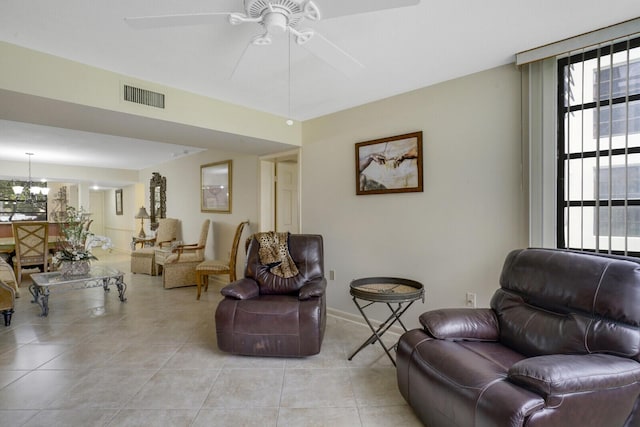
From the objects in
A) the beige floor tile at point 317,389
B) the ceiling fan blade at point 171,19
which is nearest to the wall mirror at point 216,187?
the beige floor tile at point 317,389

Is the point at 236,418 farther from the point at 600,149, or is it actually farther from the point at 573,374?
the point at 600,149

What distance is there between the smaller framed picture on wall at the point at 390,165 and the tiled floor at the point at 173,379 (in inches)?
59.2

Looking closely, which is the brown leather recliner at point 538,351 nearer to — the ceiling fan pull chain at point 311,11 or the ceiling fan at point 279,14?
the ceiling fan at point 279,14

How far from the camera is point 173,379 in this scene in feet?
7.46

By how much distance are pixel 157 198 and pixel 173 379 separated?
5.76m

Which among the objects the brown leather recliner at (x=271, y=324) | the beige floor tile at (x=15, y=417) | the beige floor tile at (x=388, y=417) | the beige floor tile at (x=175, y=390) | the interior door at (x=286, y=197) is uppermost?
the interior door at (x=286, y=197)

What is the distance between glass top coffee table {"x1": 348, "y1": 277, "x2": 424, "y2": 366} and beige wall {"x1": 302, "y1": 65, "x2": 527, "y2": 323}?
0.96ft

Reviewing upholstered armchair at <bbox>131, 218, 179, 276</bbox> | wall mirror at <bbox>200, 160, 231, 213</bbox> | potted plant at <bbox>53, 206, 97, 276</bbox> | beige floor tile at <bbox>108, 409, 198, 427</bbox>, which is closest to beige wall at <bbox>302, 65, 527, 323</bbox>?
beige floor tile at <bbox>108, 409, 198, 427</bbox>

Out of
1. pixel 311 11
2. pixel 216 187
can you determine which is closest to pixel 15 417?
pixel 311 11

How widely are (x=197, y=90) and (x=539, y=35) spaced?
2725 millimetres

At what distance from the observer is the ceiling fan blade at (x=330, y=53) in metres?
1.71

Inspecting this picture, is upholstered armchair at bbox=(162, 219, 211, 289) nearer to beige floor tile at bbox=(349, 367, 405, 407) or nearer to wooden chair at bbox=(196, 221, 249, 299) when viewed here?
wooden chair at bbox=(196, 221, 249, 299)

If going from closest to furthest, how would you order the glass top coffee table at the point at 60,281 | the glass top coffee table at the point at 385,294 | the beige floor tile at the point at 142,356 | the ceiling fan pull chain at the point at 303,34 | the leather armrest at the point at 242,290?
the ceiling fan pull chain at the point at 303,34
the glass top coffee table at the point at 385,294
the beige floor tile at the point at 142,356
the leather armrest at the point at 242,290
the glass top coffee table at the point at 60,281

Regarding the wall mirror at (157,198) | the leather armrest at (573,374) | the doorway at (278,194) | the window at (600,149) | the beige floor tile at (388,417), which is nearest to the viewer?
the leather armrest at (573,374)
